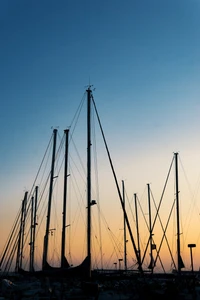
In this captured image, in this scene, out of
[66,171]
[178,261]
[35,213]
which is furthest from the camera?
[35,213]

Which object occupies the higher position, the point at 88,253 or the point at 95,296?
the point at 88,253

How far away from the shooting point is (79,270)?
2677 cm

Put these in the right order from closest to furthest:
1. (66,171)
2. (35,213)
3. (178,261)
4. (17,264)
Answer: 1. (66,171)
2. (178,261)
3. (17,264)
4. (35,213)

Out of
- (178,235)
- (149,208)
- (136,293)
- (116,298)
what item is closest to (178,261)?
(178,235)

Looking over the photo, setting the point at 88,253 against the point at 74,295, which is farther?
the point at 88,253

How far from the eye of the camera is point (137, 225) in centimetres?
6312

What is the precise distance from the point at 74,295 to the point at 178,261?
25.9 metres

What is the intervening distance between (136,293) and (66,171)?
17.2 meters

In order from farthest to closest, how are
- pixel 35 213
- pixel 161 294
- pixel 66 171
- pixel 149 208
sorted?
pixel 149 208
pixel 35 213
pixel 66 171
pixel 161 294

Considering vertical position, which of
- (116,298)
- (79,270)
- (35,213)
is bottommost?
(116,298)

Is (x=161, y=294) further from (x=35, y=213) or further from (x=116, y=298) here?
(x=35, y=213)

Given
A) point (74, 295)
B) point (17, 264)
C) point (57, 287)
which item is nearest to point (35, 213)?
point (17, 264)

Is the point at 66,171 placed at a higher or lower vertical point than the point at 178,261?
higher

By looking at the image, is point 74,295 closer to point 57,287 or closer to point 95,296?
point 95,296
